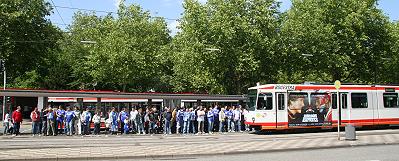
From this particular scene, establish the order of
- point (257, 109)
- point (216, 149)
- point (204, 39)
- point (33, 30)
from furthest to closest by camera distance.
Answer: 1. point (204, 39)
2. point (33, 30)
3. point (257, 109)
4. point (216, 149)

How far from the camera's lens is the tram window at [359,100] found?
94.3 ft

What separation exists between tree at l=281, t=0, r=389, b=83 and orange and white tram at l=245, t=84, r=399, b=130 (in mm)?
14063

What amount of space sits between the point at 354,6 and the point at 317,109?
72.5 feet

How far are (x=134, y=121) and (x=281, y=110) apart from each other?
8.38m

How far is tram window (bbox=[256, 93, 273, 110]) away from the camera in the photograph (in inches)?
1031

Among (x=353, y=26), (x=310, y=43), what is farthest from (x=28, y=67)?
(x=353, y=26)

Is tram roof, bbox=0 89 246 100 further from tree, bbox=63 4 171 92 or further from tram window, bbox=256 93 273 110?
tree, bbox=63 4 171 92

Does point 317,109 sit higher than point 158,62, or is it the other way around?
point 158,62

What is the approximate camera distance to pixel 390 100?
3044 centimetres

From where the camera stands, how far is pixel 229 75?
146 feet

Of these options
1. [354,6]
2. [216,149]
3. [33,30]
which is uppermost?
[354,6]

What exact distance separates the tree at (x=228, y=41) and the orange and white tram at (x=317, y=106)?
1237 cm

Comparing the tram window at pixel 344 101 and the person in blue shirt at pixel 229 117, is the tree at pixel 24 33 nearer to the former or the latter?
the person in blue shirt at pixel 229 117

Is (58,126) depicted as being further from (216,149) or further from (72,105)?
(216,149)
